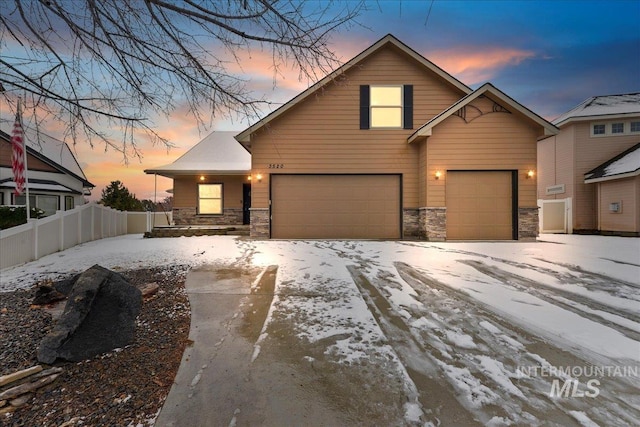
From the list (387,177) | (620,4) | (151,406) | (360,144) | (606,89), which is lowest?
(151,406)

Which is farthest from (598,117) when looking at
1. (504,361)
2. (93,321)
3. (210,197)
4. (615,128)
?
(93,321)

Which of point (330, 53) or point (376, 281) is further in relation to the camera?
point (376, 281)

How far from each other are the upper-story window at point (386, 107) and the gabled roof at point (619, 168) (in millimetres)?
8750

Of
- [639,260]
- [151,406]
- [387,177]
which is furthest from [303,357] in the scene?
[387,177]

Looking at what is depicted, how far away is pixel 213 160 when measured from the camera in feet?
48.8

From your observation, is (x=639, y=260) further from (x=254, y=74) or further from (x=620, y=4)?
(x=254, y=74)

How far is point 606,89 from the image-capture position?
1636 cm

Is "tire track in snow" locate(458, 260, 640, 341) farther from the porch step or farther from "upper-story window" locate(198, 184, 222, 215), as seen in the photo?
"upper-story window" locate(198, 184, 222, 215)

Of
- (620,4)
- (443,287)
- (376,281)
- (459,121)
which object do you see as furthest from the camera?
(459,121)

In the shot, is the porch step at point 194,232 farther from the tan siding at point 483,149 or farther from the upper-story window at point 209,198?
the tan siding at point 483,149

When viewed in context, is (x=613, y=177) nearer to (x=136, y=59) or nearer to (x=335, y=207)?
(x=335, y=207)

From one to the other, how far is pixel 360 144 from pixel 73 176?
1965cm

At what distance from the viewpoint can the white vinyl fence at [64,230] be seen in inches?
254

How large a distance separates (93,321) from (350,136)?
30.9 ft
